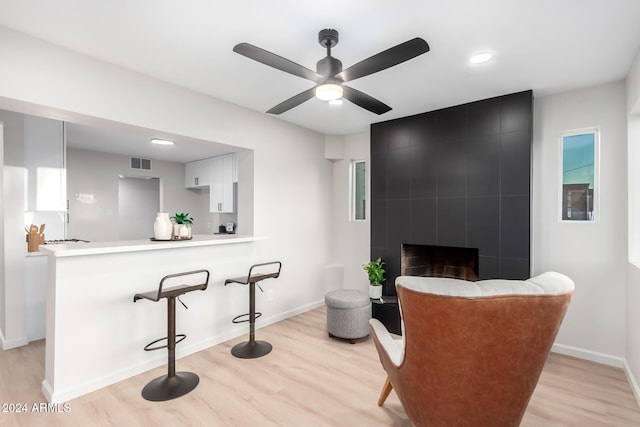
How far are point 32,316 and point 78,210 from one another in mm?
2688

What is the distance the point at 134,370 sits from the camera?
8.70 feet

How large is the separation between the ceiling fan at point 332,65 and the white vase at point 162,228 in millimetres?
1712

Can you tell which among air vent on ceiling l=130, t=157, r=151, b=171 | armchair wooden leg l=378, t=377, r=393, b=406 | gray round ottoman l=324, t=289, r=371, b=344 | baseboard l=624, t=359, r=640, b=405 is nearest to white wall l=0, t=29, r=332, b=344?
gray round ottoman l=324, t=289, r=371, b=344

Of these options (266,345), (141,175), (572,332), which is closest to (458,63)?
(572,332)

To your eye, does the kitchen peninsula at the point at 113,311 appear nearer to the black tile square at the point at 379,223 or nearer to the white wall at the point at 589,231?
the black tile square at the point at 379,223

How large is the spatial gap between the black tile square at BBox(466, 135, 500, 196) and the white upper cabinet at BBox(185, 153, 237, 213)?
3.79m

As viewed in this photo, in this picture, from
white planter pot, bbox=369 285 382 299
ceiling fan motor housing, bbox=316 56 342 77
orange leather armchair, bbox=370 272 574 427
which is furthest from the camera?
white planter pot, bbox=369 285 382 299

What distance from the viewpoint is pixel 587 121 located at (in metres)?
2.96

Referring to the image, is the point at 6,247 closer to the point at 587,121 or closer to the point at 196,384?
the point at 196,384

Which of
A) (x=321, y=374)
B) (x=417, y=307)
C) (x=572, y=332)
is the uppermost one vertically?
(x=417, y=307)

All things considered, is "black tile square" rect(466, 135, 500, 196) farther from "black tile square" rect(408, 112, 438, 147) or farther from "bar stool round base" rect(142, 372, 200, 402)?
"bar stool round base" rect(142, 372, 200, 402)

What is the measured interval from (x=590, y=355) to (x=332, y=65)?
3445 mm

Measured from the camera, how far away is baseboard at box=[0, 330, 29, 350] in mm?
3099

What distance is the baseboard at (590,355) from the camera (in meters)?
2.81
